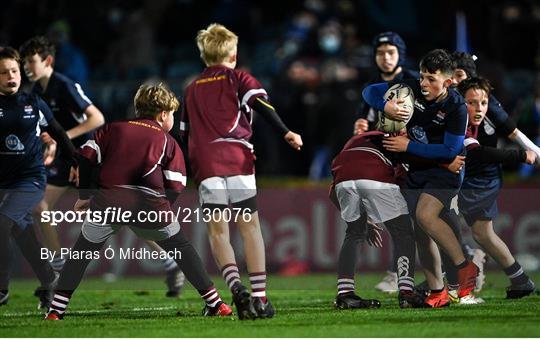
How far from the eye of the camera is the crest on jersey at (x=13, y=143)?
10.7 meters

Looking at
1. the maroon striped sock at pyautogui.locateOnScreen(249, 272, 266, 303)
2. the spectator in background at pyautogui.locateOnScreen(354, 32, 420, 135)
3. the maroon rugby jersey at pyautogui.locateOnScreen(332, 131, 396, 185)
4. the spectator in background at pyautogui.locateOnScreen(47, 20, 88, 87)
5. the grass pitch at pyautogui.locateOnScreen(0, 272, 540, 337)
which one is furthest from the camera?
the spectator in background at pyautogui.locateOnScreen(47, 20, 88, 87)

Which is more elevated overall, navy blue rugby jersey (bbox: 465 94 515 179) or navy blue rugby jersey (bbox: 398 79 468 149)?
navy blue rugby jersey (bbox: 398 79 468 149)

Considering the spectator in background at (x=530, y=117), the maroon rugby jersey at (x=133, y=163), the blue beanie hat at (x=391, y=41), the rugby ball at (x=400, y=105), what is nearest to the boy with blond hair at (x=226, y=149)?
the maroon rugby jersey at (x=133, y=163)

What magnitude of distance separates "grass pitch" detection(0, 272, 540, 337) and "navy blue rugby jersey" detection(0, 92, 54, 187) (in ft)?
4.03

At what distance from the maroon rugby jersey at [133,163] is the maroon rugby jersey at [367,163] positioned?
1457 millimetres

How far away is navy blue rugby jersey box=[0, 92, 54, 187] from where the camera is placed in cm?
Result: 1062

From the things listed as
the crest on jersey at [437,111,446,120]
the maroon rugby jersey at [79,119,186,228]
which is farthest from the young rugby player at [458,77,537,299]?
the maroon rugby jersey at [79,119,186,228]

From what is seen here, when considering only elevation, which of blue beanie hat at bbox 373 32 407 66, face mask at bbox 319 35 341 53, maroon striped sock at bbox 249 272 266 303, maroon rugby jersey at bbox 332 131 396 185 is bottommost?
maroon striped sock at bbox 249 272 266 303

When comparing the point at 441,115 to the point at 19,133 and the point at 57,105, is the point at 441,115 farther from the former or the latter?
the point at 57,105

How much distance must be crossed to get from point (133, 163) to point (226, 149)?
2.48 feet

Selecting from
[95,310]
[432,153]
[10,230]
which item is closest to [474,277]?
[432,153]

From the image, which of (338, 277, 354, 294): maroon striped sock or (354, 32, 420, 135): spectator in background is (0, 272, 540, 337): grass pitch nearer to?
(338, 277, 354, 294): maroon striped sock

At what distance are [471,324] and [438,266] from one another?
1.50 m

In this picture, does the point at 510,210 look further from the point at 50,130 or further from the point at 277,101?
the point at 50,130
